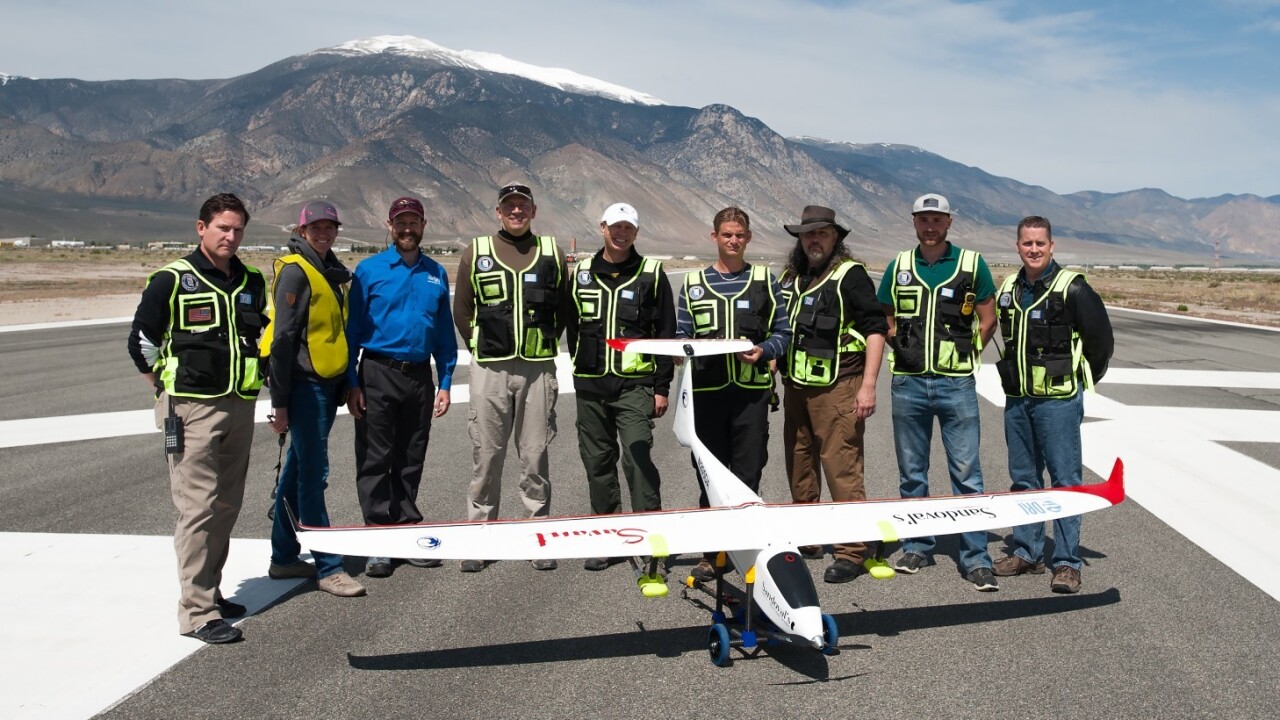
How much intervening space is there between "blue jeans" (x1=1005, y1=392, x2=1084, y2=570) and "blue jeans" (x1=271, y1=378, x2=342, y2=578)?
15.8ft

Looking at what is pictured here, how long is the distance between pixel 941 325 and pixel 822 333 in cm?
88

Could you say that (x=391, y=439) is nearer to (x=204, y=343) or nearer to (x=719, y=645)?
(x=204, y=343)

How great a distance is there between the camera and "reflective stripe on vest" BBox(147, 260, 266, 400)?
5410mm

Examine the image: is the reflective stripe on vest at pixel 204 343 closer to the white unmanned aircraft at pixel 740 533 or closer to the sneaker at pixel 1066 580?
the white unmanned aircraft at pixel 740 533

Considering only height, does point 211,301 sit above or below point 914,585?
above

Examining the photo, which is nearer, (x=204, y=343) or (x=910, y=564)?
(x=204, y=343)

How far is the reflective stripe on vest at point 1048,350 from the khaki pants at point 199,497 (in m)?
5.35

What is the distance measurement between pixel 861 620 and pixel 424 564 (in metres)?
3.22

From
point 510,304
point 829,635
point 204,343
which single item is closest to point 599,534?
point 829,635

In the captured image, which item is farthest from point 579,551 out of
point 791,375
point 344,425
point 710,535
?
point 344,425

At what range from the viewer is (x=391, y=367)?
21.5ft

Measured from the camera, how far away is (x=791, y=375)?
6777 mm

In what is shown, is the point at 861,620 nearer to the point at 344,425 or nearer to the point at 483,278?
the point at 483,278

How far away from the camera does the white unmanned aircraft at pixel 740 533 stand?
496 centimetres
